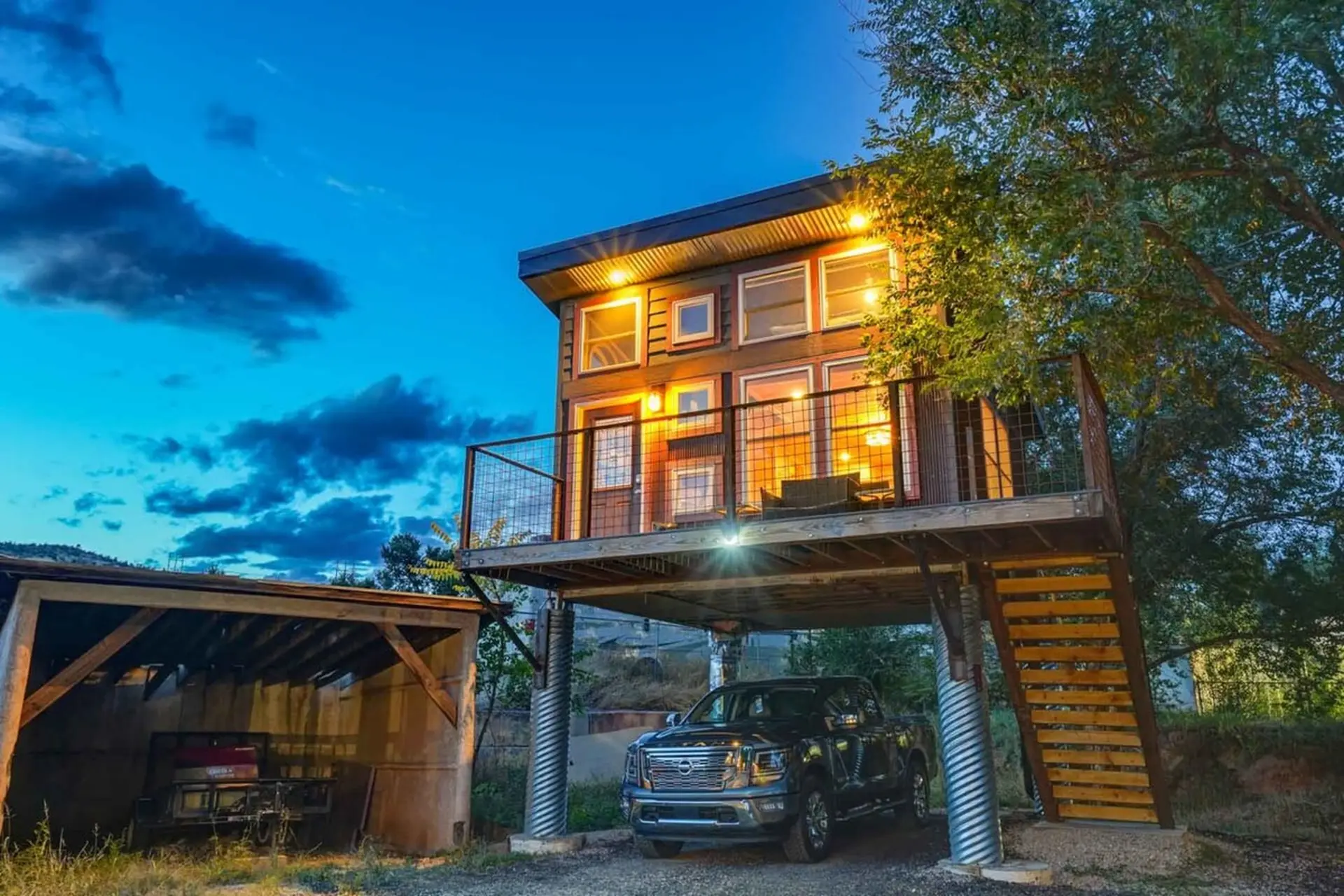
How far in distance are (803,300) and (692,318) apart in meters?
1.56

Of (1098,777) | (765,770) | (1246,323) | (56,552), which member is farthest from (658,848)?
(56,552)

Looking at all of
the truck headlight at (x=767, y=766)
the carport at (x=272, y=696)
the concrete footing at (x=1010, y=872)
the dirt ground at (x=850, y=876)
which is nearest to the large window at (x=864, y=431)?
the truck headlight at (x=767, y=766)

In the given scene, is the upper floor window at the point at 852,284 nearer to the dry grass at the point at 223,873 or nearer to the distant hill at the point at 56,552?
the dry grass at the point at 223,873

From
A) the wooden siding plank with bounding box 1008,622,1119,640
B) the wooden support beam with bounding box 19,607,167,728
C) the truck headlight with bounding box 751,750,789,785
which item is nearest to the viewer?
the wooden support beam with bounding box 19,607,167,728

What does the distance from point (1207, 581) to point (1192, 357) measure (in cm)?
483

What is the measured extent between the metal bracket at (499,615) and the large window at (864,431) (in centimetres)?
432

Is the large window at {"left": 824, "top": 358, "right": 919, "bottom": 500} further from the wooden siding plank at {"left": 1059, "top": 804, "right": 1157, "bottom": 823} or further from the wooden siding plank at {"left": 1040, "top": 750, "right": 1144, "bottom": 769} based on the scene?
the wooden siding plank at {"left": 1059, "top": 804, "right": 1157, "bottom": 823}

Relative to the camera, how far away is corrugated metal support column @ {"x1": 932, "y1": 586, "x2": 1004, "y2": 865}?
891 cm

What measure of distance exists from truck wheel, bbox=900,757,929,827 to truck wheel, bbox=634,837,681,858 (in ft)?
11.9

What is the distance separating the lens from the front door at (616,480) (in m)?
11.7

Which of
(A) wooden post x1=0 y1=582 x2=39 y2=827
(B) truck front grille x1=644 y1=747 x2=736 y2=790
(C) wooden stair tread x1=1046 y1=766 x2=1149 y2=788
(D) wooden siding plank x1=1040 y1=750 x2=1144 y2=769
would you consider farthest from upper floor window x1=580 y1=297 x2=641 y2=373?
(C) wooden stair tread x1=1046 y1=766 x2=1149 y2=788

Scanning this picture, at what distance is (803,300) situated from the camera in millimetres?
11625

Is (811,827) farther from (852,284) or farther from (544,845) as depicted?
(852,284)

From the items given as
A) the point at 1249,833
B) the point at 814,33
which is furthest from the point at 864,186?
the point at 1249,833
